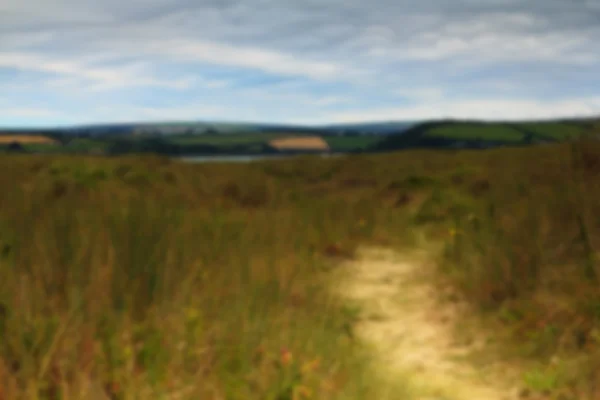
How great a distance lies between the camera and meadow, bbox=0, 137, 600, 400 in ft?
9.62

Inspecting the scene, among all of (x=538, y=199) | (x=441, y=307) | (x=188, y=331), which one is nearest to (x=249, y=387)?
(x=188, y=331)

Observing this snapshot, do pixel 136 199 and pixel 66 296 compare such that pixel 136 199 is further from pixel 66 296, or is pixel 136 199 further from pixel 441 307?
pixel 441 307

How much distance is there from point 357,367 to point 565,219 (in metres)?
3.09

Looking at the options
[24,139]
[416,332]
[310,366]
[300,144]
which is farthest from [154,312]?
[300,144]

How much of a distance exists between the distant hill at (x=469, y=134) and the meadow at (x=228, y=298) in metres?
11.7

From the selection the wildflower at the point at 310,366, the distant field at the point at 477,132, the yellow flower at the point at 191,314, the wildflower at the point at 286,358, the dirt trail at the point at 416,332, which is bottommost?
the dirt trail at the point at 416,332

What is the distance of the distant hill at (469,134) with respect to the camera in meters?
19.0

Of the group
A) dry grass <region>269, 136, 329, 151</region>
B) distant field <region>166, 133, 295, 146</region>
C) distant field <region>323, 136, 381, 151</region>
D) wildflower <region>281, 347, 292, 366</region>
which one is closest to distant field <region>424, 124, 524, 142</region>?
distant field <region>323, 136, 381, 151</region>

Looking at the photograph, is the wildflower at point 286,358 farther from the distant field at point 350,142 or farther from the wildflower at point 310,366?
the distant field at point 350,142

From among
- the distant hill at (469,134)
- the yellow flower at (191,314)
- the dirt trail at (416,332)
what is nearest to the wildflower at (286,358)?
the yellow flower at (191,314)

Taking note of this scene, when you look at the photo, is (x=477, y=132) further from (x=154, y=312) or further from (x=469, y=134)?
(x=154, y=312)

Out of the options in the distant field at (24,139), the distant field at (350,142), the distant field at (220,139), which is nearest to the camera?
the distant field at (24,139)

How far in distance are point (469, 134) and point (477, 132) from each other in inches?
10.8

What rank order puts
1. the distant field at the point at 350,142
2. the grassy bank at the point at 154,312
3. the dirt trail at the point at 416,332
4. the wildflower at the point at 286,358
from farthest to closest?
the distant field at the point at 350,142 → the dirt trail at the point at 416,332 → the wildflower at the point at 286,358 → the grassy bank at the point at 154,312
